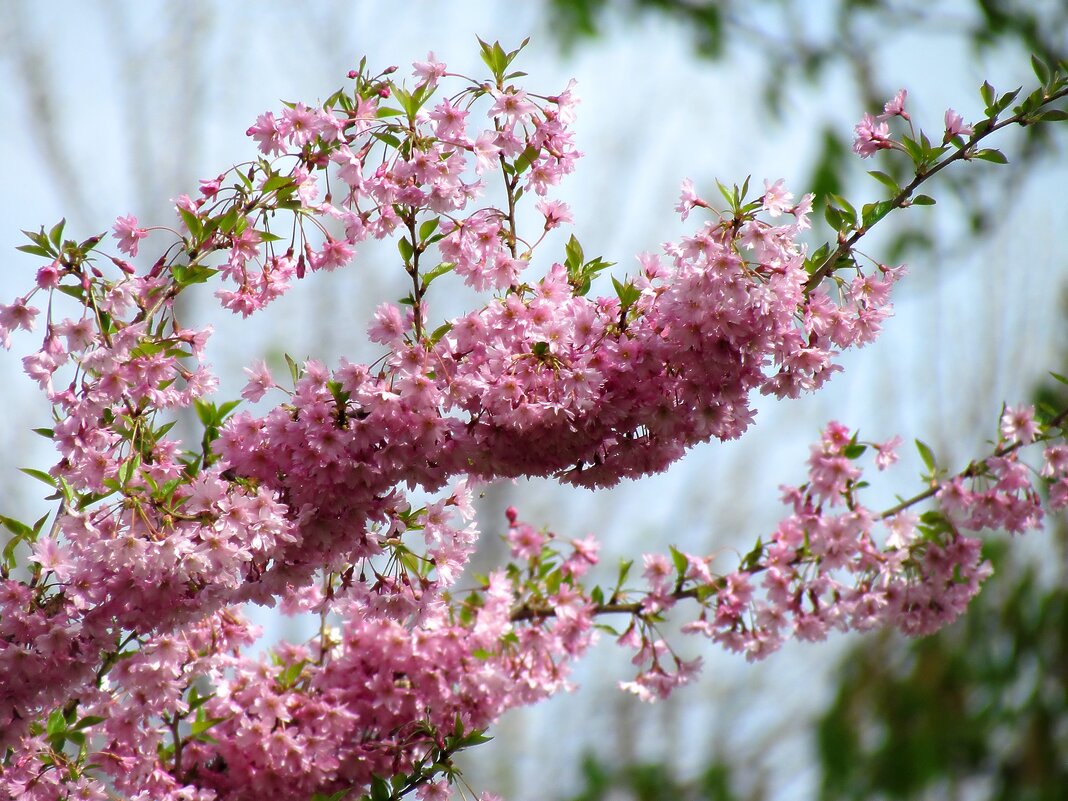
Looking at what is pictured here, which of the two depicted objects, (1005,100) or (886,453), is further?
(886,453)

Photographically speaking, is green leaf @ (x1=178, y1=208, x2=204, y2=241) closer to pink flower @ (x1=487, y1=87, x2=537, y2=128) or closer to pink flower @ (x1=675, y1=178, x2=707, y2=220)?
pink flower @ (x1=487, y1=87, x2=537, y2=128)

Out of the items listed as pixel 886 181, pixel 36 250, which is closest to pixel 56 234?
pixel 36 250

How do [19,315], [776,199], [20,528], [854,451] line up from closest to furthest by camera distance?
[776,199] < [19,315] < [20,528] < [854,451]

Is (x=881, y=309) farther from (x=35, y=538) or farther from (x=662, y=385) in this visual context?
(x=35, y=538)

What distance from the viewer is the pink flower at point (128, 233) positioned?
2.34 metres

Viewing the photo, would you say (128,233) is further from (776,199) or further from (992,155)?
(992,155)

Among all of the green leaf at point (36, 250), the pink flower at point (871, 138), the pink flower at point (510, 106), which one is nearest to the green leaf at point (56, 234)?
the green leaf at point (36, 250)

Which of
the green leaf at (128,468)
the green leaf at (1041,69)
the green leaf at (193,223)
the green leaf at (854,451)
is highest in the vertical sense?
the green leaf at (1041,69)

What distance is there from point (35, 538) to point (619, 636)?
1499mm

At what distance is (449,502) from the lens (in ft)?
7.88

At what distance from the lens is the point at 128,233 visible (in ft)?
7.73

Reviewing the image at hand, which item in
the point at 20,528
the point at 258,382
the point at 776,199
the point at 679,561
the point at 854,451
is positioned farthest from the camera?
the point at 679,561

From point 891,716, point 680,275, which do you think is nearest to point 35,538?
point 680,275

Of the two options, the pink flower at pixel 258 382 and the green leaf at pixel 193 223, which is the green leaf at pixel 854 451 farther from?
the green leaf at pixel 193 223
